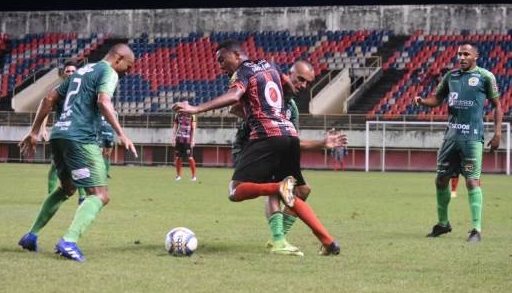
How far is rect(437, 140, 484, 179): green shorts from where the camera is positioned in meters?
11.0

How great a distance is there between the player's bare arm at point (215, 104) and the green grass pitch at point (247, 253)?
4.22ft

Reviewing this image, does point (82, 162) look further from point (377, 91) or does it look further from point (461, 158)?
point (377, 91)

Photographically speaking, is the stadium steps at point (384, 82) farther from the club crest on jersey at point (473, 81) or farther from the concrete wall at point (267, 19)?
the club crest on jersey at point (473, 81)

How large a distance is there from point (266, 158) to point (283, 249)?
2.81 feet

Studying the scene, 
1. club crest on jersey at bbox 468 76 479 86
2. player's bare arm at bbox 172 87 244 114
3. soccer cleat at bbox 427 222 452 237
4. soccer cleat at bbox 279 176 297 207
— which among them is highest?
club crest on jersey at bbox 468 76 479 86

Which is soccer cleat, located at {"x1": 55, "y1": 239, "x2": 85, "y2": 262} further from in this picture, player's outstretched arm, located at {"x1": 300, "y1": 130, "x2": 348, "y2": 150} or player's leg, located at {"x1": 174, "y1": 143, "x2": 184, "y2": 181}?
player's leg, located at {"x1": 174, "y1": 143, "x2": 184, "y2": 181}

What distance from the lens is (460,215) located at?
579 inches

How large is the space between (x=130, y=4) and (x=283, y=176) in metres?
43.9

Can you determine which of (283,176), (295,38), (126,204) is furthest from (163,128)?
(283,176)

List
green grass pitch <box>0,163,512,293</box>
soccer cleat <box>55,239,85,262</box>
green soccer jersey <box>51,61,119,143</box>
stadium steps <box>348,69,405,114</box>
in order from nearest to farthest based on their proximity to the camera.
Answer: green grass pitch <box>0,163,512,293</box> < soccer cleat <box>55,239,85,262</box> < green soccer jersey <box>51,61,119,143</box> < stadium steps <box>348,69,405,114</box>

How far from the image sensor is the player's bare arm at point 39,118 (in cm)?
849

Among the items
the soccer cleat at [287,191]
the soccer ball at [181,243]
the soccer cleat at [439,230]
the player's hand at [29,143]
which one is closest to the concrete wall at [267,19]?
the soccer cleat at [439,230]

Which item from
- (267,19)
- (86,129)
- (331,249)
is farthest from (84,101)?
(267,19)

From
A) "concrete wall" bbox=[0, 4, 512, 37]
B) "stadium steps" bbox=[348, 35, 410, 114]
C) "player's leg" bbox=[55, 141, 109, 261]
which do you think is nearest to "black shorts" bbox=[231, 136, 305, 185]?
"player's leg" bbox=[55, 141, 109, 261]
